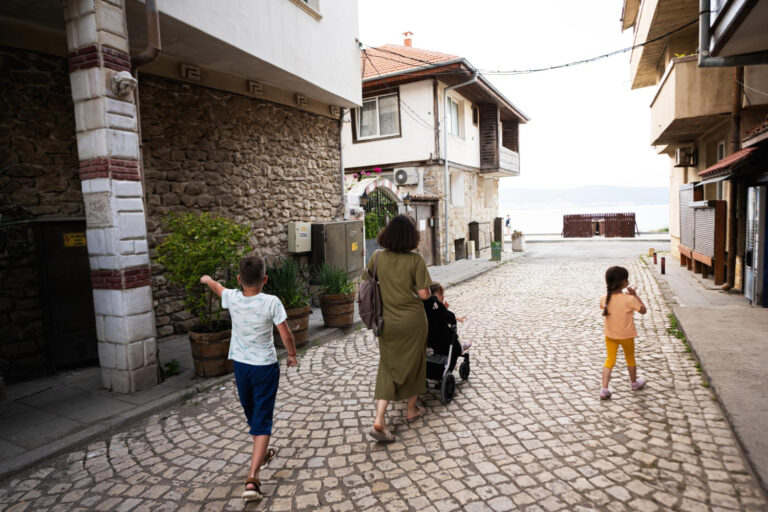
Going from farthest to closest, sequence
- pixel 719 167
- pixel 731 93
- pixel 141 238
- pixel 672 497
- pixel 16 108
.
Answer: pixel 731 93
pixel 719 167
pixel 16 108
pixel 141 238
pixel 672 497

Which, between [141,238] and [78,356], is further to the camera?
[78,356]

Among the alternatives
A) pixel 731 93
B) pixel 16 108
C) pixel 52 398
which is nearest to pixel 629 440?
pixel 52 398

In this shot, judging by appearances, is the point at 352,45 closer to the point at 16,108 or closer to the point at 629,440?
the point at 16,108

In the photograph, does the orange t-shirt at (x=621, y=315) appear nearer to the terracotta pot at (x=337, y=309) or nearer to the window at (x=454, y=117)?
the terracotta pot at (x=337, y=309)

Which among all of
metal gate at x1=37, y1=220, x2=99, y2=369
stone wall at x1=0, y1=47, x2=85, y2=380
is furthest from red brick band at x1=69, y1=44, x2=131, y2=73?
metal gate at x1=37, y1=220, x2=99, y2=369

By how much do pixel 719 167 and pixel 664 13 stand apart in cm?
506

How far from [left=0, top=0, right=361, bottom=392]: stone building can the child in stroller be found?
311 centimetres

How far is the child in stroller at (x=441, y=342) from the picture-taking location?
4539mm

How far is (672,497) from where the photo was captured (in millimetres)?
2947

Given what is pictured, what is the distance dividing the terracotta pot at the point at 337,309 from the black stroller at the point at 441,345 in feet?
10.1

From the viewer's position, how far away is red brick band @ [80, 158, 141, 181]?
4.70 meters

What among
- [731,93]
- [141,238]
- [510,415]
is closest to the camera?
[510,415]

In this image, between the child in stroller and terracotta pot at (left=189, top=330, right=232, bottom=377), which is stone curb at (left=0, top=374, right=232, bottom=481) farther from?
the child in stroller

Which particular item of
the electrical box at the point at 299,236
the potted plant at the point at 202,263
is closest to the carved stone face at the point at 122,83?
the potted plant at the point at 202,263
